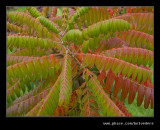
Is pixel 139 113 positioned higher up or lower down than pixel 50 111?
lower down

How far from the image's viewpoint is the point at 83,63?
1560 millimetres

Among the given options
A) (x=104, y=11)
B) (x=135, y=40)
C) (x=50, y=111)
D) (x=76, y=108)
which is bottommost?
(x=76, y=108)

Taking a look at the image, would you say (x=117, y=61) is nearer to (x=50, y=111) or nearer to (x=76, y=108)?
(x=50, y=111)

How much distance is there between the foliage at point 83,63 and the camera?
4.35ft

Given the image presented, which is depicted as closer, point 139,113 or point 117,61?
point 117,61

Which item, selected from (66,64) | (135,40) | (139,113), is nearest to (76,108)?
(66,64)

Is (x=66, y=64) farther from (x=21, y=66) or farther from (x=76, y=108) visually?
(x=76, y=108)

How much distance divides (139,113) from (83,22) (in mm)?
1916

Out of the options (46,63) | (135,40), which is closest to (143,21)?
(135,40)

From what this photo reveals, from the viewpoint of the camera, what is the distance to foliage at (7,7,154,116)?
52.2 inches

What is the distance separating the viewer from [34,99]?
1749 mm

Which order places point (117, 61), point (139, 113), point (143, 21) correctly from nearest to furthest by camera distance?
1. point (117, 61)
2. point (143, 21)
3. point (139, 113)

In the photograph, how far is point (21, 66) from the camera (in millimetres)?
1364

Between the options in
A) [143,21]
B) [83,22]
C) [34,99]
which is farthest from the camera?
[83,22]
